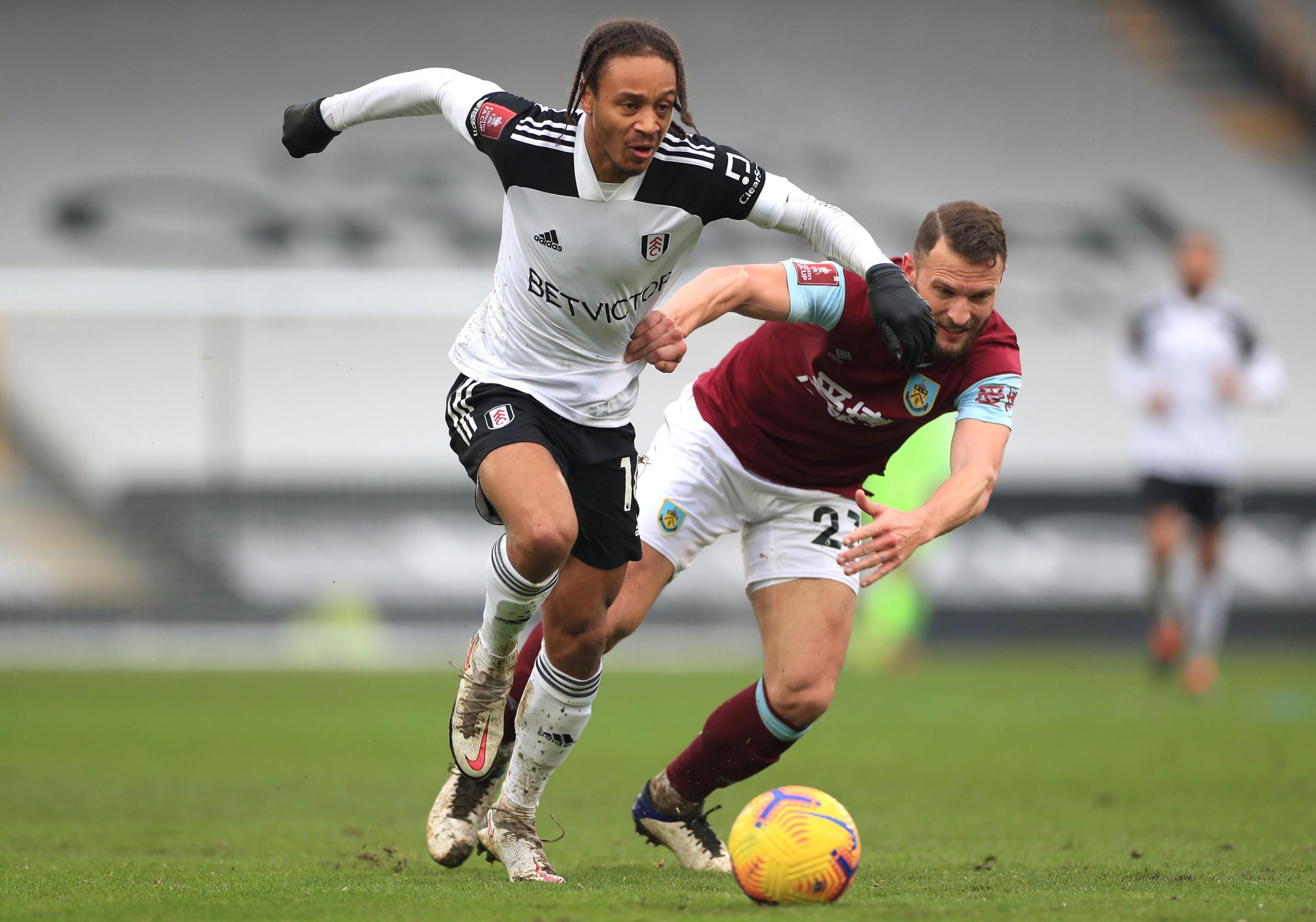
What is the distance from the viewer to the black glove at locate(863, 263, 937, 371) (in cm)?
425

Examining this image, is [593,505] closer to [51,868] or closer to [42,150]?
[51,868]

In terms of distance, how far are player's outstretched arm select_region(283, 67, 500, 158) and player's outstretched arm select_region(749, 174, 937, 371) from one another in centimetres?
91

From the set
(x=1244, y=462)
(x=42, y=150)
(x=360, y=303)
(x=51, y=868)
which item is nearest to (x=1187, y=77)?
(x=1244, y=462)

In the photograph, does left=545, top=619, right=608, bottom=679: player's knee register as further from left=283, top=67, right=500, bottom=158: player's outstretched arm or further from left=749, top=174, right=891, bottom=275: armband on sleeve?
left=283, top=67, right=500, bottom=158: player's outstretched arm

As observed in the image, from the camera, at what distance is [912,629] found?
15188 mm

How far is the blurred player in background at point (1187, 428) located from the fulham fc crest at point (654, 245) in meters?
7.75

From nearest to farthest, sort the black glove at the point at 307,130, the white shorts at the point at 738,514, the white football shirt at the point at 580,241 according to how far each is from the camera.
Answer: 1. the white football shirt at the point at 580,241
2. the black glove at the point at 307,130
3. the white shorts at the point at 738,514

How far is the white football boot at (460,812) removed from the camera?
4.77 metres

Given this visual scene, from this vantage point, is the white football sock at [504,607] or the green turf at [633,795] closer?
the green turf at [633,795]

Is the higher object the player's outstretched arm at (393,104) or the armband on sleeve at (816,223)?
the player's outstretched arm at (393,104)

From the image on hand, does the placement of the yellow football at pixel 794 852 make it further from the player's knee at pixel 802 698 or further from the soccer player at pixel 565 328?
the player's knee at pixel 802 698

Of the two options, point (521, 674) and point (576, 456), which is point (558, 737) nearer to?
point (521, 674)

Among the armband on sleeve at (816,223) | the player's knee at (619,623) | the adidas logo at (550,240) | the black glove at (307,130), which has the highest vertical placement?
the black glove at (307,130)

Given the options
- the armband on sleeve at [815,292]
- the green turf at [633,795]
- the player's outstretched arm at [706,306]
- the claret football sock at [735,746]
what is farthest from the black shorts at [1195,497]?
the player's outstretched arm at [706,306]
